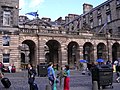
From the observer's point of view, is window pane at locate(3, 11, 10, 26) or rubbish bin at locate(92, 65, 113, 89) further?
window pane at locate(3, 11, 10, 26)

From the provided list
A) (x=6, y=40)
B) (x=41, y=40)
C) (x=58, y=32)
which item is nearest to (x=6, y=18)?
(x=6, y=40)

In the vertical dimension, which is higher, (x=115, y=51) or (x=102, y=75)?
(x=115, y=51)

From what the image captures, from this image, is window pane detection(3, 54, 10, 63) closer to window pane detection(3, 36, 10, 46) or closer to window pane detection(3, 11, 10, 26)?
window pane detection(3, 36, 10, 46)

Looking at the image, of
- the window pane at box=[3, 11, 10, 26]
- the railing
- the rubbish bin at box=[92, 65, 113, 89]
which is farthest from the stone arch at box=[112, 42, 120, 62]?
the rubbish bin at box=[92, 65, 113, 89]

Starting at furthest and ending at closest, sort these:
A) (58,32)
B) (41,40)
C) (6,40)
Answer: (58,32) → (41,40) → (6,40)

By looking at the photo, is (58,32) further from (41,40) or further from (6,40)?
(6,40)

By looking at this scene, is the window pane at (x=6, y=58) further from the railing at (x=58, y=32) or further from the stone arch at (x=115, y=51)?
the stone arch at (x=115, y=51)

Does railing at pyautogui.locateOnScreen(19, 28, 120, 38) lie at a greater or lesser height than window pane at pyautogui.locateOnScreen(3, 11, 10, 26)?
lesser

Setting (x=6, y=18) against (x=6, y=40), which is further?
(x=6, y=18)

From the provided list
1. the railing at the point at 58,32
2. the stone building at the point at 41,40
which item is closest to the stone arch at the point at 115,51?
the stone building at the point at 41,40

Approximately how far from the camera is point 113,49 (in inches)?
1881

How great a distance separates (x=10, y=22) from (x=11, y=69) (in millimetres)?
7023

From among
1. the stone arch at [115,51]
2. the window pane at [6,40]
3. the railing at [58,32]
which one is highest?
the railing at [58,32]

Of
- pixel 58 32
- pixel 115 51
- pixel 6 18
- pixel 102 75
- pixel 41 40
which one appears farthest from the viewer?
pixel 115 51
